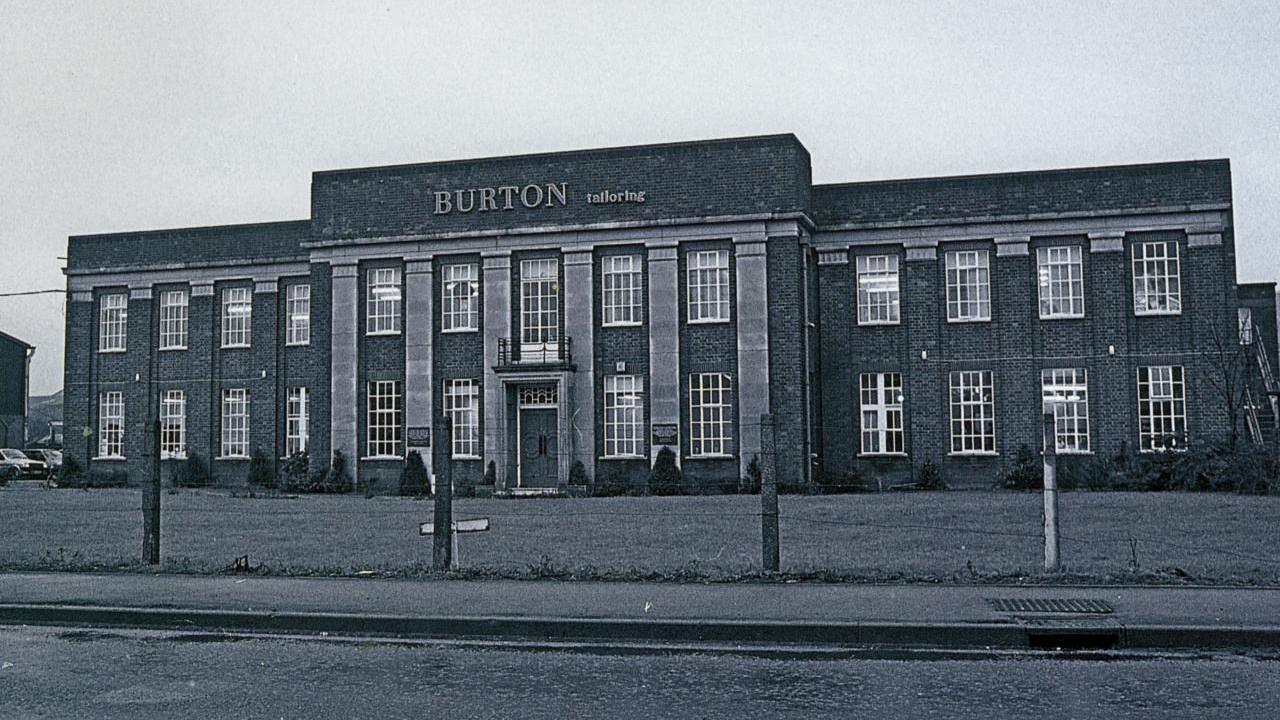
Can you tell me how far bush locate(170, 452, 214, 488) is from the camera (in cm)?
3988

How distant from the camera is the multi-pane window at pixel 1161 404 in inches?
1282

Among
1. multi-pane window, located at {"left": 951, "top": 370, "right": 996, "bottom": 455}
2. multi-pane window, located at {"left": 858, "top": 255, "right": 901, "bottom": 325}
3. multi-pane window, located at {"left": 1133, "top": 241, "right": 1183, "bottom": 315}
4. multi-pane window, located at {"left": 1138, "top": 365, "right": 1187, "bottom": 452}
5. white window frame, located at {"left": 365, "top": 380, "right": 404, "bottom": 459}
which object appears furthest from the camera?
white window frame, located at {"left": 365, "top": 380, "right": 404, "bottom": 459}

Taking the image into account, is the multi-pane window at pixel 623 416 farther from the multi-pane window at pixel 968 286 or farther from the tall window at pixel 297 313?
the tall window at pixel 297 313

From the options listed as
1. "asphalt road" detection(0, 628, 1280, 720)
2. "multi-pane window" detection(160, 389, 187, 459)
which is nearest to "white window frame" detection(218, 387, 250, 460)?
"multi-pane window" detection(160, 389, 187, 459)

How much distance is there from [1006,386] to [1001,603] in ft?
78.8

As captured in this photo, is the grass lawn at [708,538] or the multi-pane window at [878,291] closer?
the grass lawn at [708,538]

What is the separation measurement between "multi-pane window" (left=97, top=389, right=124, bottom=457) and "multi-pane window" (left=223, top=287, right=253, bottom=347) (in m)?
4.63

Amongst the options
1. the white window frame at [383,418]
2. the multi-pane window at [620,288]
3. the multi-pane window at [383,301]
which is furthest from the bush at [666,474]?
the multi-pane window at [383,301]

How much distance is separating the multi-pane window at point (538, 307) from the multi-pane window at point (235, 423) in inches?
451

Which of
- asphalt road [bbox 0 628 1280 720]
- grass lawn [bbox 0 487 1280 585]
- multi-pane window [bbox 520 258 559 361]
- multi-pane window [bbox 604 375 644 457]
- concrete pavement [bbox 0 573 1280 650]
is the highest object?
multi-pane window [bbox 520 258 559 361]

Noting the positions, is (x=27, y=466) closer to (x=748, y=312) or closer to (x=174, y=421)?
(x=174, y=421)

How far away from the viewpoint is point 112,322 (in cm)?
4238

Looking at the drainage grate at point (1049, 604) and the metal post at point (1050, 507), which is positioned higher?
the metal post at point (1050, 507)

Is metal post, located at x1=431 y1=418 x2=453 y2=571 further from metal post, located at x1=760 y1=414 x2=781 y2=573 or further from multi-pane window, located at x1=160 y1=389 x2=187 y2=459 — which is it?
multi-pane window, located at x1=160 y1=389 x2=187 y2=459
